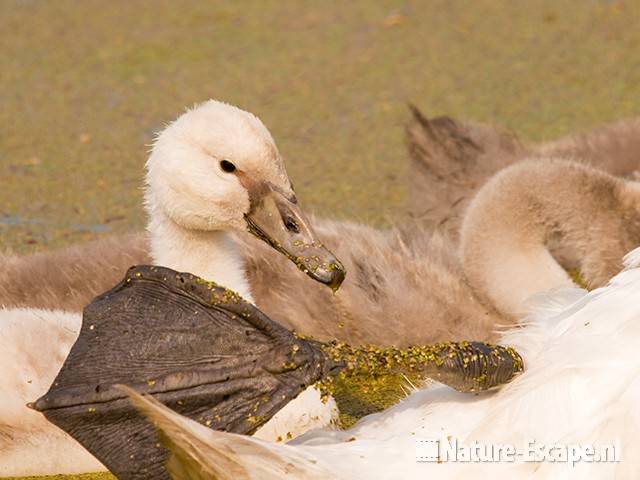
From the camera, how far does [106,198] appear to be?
568cm

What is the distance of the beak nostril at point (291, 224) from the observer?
326 cm

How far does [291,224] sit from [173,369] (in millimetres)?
669

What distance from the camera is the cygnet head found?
328 centimetres

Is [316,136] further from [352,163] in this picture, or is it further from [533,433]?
[533,433]

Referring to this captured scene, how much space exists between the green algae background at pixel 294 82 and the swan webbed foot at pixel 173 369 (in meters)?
2.37

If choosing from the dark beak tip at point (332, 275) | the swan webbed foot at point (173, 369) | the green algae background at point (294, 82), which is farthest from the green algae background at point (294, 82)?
the swan webbed foot at point (173, 369)

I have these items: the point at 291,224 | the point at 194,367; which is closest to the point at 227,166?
the point at 291,224

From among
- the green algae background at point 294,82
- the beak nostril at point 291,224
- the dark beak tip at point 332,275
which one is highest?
the beak nostril at point 291,224

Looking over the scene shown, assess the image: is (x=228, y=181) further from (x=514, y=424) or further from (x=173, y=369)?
(x=514, y=424)

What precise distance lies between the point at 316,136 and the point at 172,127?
10.1ft

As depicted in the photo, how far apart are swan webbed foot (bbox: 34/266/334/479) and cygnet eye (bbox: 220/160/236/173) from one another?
2.08ft

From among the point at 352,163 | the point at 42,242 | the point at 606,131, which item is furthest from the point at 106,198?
the point at 606,131

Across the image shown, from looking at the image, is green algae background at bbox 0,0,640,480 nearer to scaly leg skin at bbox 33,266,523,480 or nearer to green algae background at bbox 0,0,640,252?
green algae background at bbox 0,0,640,252

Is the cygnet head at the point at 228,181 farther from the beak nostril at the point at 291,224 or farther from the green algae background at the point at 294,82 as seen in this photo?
the green algae background at the point at 294,82
